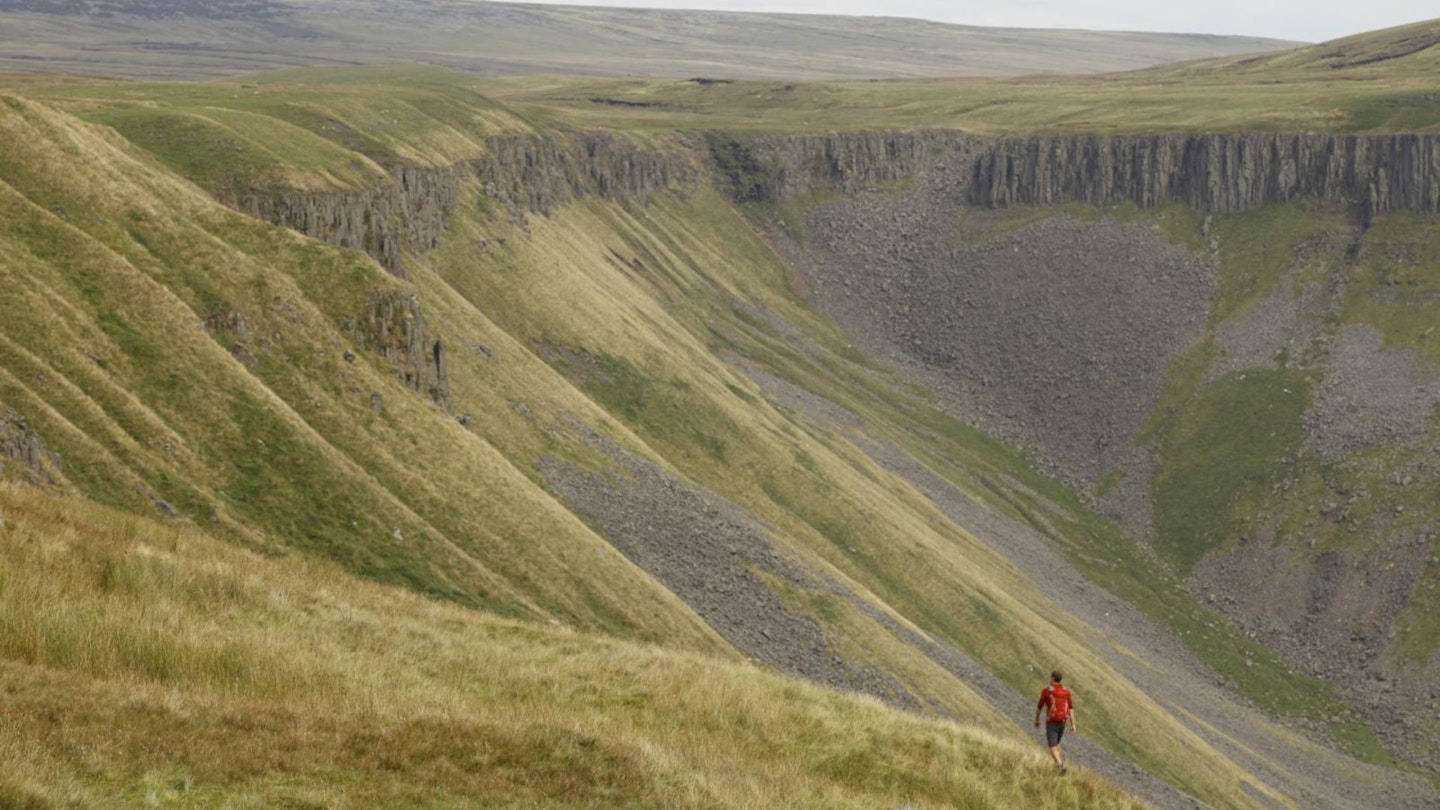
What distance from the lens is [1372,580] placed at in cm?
13538

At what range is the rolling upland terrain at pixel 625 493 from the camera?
96.1 feet

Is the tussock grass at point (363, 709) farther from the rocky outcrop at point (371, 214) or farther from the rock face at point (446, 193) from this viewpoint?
the rock face at point (446, 193)

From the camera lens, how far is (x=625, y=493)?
84.8 meters

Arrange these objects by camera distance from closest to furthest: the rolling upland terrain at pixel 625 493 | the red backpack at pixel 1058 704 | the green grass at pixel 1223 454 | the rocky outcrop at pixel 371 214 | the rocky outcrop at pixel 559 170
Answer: the rolling upland terrain at pixel 625 493, the red backpack at pixel 1058 704, the rocky outcrop at pixel 371 214, the rocky outcrop at pixel 559 170, the green grass at pixel 1223 454

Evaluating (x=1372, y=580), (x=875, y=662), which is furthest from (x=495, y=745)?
(x=1372, y=580)

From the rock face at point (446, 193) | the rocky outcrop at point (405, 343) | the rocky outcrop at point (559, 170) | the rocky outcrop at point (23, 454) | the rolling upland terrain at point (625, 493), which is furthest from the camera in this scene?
the rocky outcrop at point (559, 170)

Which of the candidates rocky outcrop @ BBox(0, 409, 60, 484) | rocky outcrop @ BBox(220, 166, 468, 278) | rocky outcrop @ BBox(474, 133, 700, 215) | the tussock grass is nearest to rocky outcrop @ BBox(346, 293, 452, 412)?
rocky outcrop @ BBox(220, 166, 468, 278)

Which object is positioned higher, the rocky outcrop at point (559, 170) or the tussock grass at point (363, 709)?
the tussock grass at point (363, 709)

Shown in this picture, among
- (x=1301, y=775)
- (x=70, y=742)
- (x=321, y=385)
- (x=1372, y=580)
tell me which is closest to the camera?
(x=70, y=742)

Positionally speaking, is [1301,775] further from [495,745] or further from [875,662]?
[495,745]

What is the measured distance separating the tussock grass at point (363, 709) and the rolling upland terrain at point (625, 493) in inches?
5.4

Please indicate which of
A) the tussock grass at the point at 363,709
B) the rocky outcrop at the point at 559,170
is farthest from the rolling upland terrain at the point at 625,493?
the rocky outcrop at the point at 559,170

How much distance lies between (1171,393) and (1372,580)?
48.3 metres

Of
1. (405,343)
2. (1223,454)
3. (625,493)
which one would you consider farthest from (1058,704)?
(1223,454)
